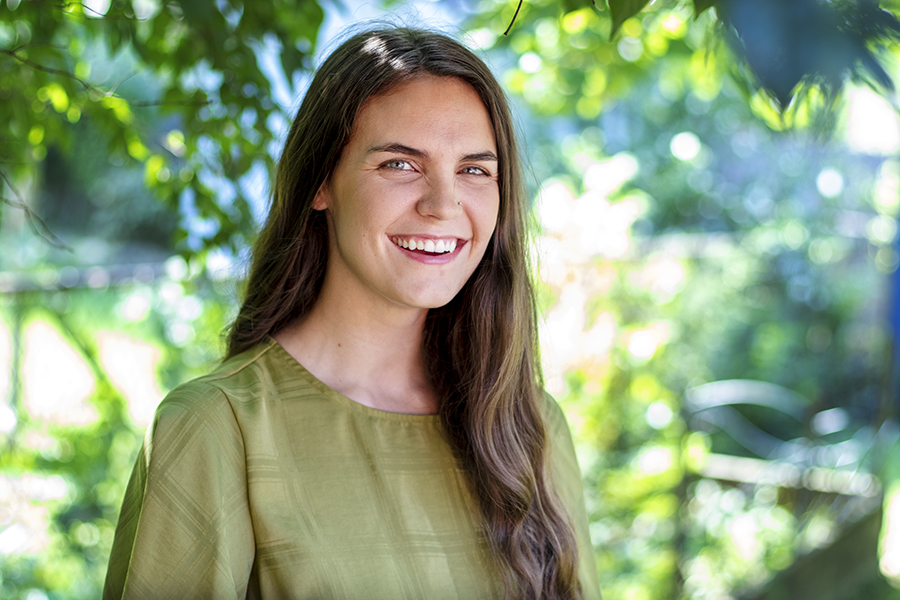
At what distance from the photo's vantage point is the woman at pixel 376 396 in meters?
1.20

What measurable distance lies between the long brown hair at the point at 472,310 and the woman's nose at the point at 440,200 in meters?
0.16

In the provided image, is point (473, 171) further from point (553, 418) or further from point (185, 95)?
point (185, 95)

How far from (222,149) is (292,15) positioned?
417mm

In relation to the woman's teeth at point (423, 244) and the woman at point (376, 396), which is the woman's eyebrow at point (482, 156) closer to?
the woman at point (376, 396)

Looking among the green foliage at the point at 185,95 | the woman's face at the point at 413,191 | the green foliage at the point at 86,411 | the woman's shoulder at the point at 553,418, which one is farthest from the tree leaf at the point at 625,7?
→ the green foliage at the point at 86,411

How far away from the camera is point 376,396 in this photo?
4.68 feet

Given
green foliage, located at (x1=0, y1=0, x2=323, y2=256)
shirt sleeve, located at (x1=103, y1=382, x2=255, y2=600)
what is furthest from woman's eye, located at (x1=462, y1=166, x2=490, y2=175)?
green foliage, located at (x1=0, y1=0, x2=323, y2=256)

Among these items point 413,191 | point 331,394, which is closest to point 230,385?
point 331,394

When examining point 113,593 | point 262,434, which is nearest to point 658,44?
point 262,434

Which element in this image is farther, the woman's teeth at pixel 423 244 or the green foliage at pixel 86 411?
the green foliage at pixel 86 411

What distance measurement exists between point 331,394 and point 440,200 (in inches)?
14.9

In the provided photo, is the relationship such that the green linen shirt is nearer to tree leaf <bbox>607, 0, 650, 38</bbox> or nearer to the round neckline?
the round neckline

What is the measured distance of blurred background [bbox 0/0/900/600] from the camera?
1.88 m

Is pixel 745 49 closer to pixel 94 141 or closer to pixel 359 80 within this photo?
pixel 359 80
